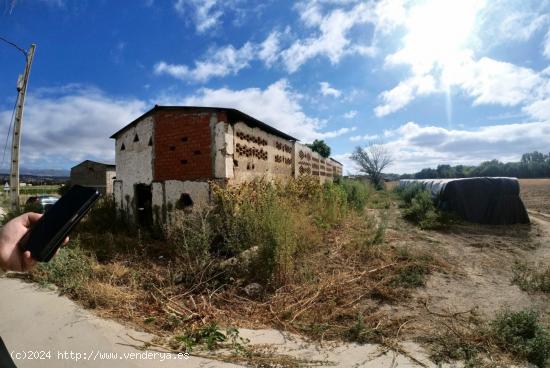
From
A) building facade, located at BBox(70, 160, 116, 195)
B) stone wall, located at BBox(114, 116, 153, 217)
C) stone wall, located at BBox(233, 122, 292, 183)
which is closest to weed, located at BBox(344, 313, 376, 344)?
stone wall, located at BBox(233, 122, 292, 183)

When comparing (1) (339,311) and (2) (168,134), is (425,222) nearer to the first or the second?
(1) (339,311)

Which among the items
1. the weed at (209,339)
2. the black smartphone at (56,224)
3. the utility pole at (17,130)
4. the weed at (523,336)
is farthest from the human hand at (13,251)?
the utility pole at (17,130)

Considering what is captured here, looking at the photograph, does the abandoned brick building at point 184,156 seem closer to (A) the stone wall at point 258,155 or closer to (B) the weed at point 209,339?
(A) the stone wall at point 258,155

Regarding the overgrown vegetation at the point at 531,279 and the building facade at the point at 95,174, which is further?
the building facade at the point at 95,174

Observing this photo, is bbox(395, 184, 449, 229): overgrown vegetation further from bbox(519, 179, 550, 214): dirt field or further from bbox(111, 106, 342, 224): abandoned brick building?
bbox(519, 179, 550, 214): dirt field

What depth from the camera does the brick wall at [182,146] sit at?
6766 millimetres

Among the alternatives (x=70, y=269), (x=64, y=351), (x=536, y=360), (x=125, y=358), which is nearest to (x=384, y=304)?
(x=536, y=360)

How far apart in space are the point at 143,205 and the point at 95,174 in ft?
51.3

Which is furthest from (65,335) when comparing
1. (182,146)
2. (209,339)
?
(182,146)

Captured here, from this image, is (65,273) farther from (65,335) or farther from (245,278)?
(245,278)

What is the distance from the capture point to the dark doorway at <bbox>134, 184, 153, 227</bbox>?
8.20 metres

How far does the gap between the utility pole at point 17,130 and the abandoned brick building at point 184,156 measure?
8.80 ft

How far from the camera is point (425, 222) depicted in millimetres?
8805

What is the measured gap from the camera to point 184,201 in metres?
7.04
